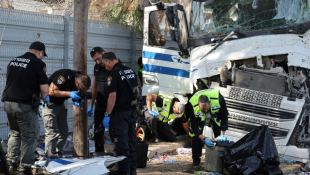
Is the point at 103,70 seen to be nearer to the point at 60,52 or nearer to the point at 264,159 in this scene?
the point at 60,52

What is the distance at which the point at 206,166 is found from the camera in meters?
6.81

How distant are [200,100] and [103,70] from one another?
1.58m

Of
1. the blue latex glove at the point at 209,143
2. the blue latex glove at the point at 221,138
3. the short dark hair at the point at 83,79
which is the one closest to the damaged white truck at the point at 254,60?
the blue latex glove at the point at 221,138

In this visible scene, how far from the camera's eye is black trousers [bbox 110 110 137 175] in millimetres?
5887

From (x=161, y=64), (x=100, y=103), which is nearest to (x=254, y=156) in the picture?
(x=100, y=103)

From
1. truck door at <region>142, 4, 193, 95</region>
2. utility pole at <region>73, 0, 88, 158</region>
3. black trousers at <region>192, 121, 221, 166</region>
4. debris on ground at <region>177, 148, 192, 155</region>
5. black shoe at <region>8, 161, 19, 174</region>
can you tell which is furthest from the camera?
truck door at <region>142, 4, 193, 95</region>

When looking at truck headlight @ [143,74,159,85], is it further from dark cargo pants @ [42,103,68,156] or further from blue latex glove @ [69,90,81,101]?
blue latex glove @ [69,90,81,101]

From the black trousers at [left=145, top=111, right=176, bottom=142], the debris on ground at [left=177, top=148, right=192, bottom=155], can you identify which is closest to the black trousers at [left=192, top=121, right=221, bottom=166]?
the debris on ground at [left=177, top=148, right=192, bottom=155]

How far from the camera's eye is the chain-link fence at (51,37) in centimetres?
779

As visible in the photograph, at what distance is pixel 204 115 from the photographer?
7008 mm

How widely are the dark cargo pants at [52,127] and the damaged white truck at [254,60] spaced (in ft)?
8.43

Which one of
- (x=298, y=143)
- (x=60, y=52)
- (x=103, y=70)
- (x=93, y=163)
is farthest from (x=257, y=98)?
(x=60, y=52)

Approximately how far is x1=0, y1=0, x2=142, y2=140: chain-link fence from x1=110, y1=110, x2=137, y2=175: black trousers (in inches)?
106

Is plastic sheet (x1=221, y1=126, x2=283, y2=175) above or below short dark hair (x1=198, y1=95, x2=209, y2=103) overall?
below
